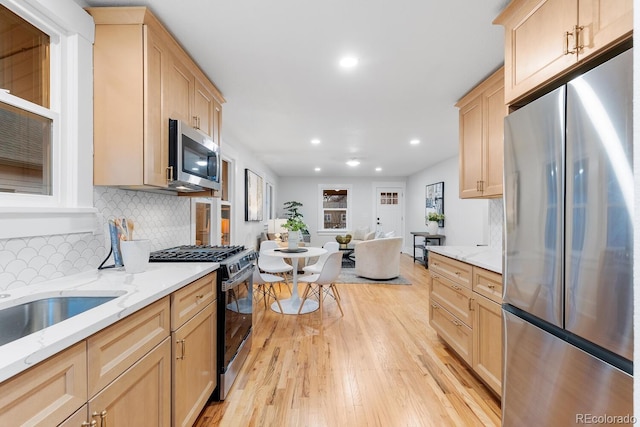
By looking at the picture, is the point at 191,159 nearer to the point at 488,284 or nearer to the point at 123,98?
the point at 123,98

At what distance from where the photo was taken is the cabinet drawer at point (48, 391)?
0.64m

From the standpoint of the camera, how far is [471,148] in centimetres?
253

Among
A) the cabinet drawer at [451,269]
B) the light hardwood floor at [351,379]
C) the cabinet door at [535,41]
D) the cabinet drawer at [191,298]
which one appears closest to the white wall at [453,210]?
the cabinet drawer at [451,269]

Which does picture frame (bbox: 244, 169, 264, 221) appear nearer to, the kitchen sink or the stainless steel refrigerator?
the kitchen sink

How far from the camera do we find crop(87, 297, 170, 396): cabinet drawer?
872 millimetres

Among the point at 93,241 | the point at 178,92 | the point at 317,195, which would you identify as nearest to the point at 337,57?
the point at 178,92

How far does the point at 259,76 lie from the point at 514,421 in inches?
107

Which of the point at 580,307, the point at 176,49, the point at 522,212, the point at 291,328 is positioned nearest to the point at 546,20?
the point at 522,212

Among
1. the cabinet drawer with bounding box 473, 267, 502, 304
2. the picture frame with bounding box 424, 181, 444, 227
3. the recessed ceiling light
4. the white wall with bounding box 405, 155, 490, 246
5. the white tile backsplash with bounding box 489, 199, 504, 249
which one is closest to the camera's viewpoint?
the cabinet drawer with bounding box 473, 267, 502, 304

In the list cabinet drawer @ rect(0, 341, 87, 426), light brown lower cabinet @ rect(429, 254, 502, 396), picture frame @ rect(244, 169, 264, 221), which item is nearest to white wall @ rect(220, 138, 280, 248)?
picture frame @ rect(244, 169, 264, 221)

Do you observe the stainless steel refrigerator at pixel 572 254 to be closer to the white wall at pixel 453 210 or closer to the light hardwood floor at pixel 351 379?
the light hardwood floor at pixel 351 379

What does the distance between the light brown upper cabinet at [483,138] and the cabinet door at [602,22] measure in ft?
3.14

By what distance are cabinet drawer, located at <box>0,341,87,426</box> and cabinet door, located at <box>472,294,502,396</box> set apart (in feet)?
6.53

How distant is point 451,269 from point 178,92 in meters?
2.45
